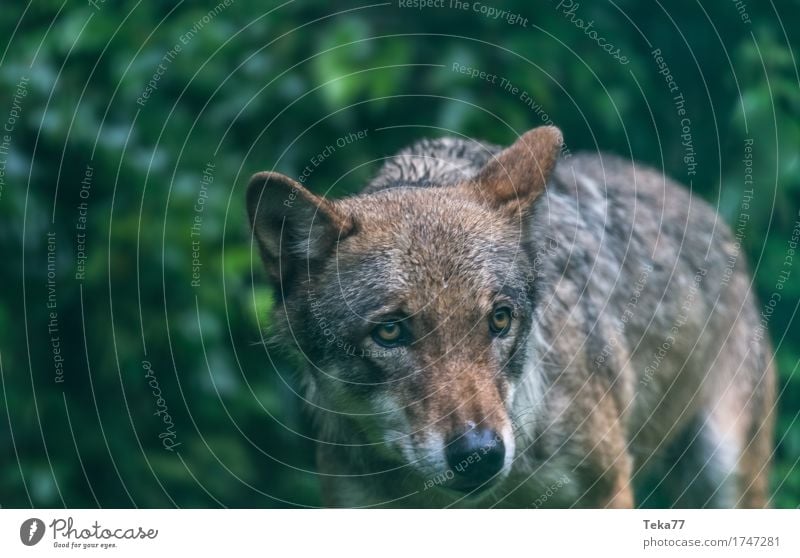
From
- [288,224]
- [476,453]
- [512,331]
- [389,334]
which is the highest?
[288,224]

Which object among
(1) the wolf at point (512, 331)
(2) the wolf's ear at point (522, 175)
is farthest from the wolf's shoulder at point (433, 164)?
(2) the wolf's ear at point (522, 175)

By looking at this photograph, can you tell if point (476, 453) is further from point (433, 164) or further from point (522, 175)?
point (433, 164)

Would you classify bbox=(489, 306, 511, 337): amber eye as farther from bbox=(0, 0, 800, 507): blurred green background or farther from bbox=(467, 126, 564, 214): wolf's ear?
bbox=(0, 0, 800, 507): blurred green background

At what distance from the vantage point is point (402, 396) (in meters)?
4.74

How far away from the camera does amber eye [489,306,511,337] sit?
4821 mm

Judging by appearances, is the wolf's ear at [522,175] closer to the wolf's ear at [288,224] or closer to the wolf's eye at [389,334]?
the wolf's ear at [288,224]

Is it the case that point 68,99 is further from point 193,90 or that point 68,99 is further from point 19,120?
point 193,90

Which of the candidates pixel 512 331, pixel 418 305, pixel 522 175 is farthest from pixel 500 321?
pixel 522 175

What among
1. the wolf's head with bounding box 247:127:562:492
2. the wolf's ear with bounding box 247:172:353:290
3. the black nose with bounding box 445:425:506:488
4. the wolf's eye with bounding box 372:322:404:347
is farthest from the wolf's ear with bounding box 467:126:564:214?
the black nose with bounding box 445:425:506:488

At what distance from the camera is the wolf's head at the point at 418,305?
15.1 ft

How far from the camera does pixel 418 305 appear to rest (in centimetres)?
464

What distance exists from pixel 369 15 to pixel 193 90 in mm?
1372

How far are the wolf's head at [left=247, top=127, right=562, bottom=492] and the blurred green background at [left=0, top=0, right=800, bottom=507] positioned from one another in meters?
2.11

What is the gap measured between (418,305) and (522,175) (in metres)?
1.01
